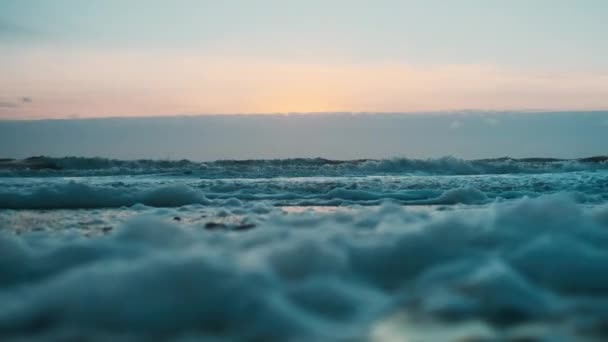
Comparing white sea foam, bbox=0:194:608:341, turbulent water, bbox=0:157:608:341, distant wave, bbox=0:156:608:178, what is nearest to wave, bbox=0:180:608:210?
turbulent water, bbox=0:157:608:341

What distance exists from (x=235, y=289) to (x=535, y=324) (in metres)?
1.33

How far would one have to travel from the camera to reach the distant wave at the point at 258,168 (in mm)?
14955

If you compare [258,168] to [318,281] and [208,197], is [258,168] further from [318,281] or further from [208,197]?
[318,281]

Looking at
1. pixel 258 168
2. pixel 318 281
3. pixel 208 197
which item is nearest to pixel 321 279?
pixel 318 281

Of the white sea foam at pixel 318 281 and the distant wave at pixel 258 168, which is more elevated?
the white sea foam at pixel 318 281

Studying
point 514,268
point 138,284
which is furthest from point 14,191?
point 514,268

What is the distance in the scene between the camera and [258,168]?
16250 mm

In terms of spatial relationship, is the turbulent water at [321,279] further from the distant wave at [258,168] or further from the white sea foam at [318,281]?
the distant wave at [258,168]

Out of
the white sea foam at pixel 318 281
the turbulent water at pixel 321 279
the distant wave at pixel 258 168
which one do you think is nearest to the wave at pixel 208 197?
the turbulent water at pixel 321 279

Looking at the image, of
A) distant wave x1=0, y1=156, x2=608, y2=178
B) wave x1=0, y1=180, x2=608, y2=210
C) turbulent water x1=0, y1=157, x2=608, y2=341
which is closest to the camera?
turbulent water x1=0, y1=157, x2=608, y2=341

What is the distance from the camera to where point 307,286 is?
302 centimetres

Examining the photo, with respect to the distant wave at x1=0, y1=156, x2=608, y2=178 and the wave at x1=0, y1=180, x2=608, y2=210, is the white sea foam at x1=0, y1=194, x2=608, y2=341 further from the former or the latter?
the distant wave at x1=0, y1=156, x2=608, y2=178

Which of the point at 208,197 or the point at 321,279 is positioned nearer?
the point at 321,279

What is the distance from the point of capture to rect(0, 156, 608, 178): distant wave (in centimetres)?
1495
